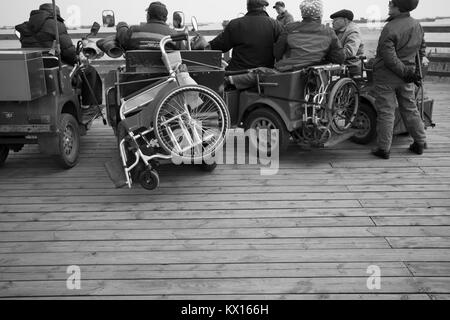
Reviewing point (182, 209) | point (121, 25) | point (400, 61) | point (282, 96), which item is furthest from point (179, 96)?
point (400, 61)

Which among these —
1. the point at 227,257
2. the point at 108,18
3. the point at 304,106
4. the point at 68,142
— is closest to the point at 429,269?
the point at 227,257

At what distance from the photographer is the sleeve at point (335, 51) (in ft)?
15.4

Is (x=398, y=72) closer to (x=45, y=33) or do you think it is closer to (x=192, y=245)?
(x=192, y=245)

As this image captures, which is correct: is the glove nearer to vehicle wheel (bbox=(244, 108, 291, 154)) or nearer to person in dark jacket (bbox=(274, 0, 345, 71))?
person in dark jacket (bbox=(274, 0, 345, 71))

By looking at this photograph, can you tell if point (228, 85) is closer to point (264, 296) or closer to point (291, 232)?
point (291, 232)

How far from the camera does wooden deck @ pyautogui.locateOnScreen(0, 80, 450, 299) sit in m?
2.60

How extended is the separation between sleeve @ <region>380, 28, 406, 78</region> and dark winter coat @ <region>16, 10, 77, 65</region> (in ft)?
10.4

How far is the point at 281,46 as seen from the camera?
4.86 meters

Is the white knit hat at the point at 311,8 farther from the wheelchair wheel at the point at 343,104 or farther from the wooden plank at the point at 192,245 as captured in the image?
the wooden plank at the point at 192,245

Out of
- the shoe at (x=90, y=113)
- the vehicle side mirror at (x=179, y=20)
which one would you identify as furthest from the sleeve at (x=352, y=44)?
the shoe at (x=90, y=113)

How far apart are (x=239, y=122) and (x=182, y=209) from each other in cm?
162

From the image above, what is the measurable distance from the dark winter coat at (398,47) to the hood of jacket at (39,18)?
336 cm

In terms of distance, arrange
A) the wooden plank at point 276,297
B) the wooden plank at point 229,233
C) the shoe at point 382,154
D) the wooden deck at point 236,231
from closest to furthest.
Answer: the wooden plank at point 276,297
the wooden deck at point 236,231
the wooden plank at point 229,233
the shoe at point 382,154

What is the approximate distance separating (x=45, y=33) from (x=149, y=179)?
8.59 feet
